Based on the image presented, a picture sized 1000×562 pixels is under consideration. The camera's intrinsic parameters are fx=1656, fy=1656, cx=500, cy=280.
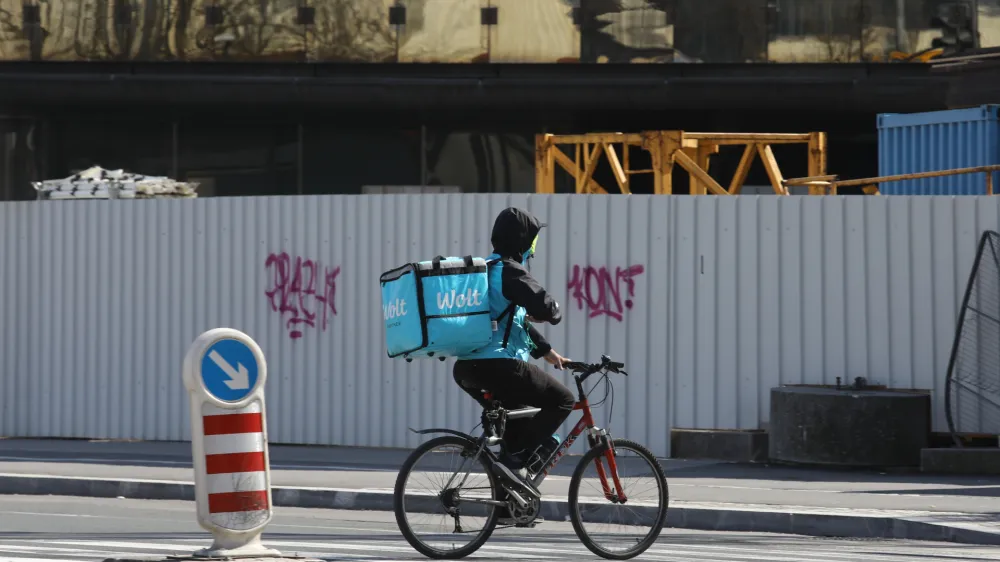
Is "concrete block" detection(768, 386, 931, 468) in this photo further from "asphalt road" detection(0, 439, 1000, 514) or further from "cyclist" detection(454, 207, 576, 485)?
"cyclist" detection(454, 207, 576, 485)

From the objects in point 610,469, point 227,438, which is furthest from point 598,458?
point 227,438

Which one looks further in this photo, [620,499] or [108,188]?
[108,188]

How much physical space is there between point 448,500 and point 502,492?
27 centimetres

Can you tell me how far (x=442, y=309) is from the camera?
7992mm

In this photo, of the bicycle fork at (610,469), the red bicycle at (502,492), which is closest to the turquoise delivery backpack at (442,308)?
the red bicycle at (502,492)

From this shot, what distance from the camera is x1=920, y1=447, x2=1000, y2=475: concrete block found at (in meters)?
12.8

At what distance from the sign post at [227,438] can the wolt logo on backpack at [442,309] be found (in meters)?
0.86

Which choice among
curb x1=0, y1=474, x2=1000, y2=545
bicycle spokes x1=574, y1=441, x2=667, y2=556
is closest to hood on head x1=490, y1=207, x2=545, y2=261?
bicycle spokes x1=574, y1=441, x2=667, y2=556

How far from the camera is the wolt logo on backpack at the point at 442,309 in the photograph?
314 inches

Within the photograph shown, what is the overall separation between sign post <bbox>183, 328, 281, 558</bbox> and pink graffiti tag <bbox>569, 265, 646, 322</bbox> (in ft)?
23.2

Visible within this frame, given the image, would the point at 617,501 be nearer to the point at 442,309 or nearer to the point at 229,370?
the point at 442,309

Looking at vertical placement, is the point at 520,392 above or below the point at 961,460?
above

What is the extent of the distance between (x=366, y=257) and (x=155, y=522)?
4972 millimetres

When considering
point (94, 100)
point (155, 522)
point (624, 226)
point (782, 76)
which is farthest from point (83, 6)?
point (155, 522)
